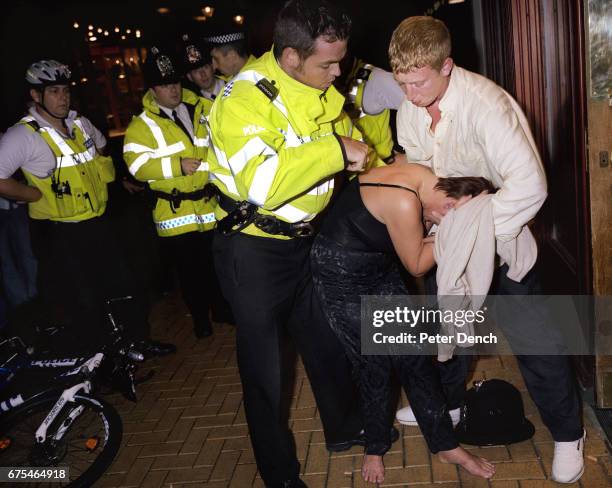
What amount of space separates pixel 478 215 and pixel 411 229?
0.28m

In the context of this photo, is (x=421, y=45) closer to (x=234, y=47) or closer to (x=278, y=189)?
(x=278, y=189)

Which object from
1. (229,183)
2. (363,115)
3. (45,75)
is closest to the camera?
(229,183)

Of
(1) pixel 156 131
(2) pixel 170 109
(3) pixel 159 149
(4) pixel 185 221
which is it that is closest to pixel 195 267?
(4) pixel 185 221

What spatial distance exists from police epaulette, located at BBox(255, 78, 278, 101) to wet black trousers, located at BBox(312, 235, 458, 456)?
705 mm

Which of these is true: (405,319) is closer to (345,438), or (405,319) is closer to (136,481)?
(345,438)

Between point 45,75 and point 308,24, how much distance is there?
8.48ft

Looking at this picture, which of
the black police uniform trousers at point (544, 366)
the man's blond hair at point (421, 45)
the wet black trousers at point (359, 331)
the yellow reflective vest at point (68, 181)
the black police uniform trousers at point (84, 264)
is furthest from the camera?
the black police uniform trousers at point (84, 264)

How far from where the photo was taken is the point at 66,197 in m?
4.12

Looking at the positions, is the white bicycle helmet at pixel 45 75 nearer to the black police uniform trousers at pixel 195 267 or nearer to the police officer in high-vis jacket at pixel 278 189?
the black police uniform trousers at pixel 195 267

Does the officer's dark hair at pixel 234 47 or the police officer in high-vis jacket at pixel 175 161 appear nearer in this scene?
the officer's dark hair at pixel 234 47

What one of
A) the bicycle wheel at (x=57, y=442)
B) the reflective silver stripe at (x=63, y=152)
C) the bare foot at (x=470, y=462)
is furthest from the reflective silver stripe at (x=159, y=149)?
the bare foot at (x=470, y=462)

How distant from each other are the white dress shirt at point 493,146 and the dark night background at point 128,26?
211 cm

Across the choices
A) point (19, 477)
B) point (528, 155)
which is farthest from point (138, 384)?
point (528, 155)

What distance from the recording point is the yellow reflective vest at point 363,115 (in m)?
3.37
